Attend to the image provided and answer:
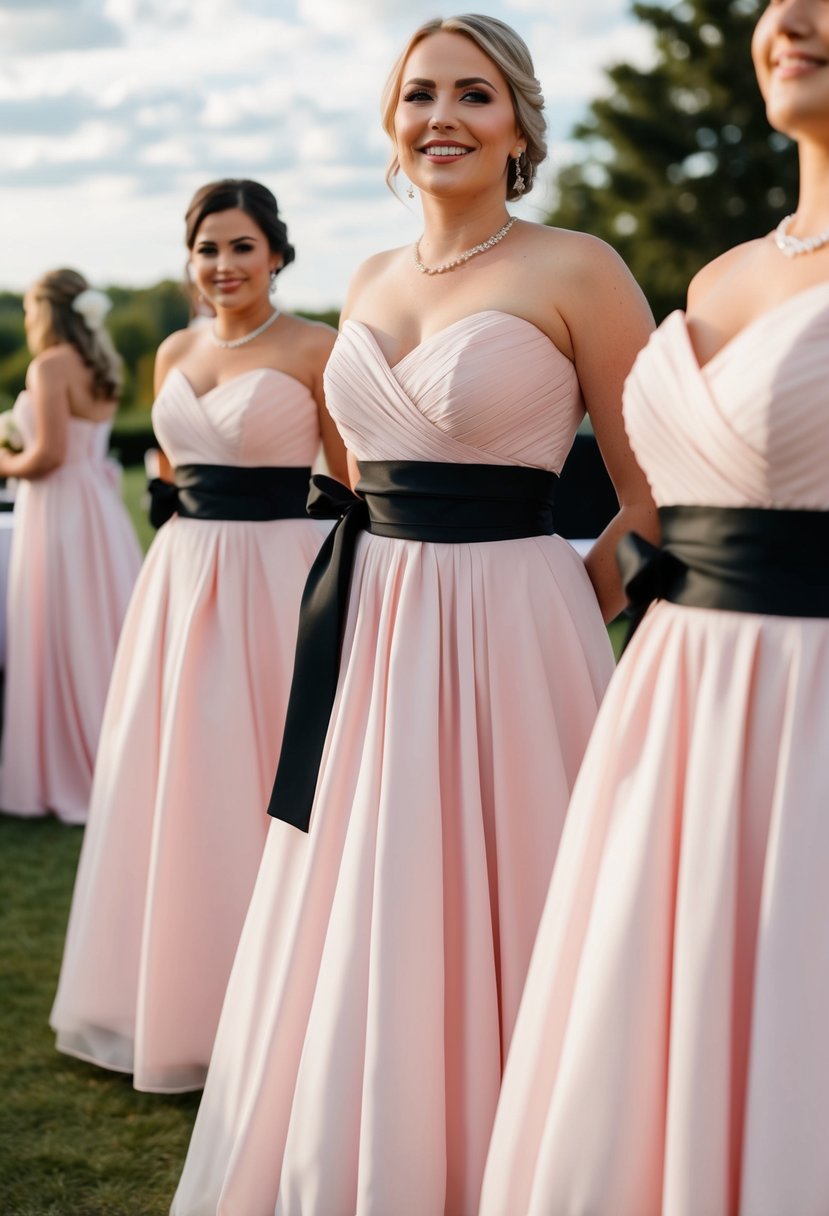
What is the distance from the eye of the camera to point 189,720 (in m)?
3.99

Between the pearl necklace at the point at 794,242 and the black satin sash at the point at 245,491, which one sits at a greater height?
the pearl necklace at the point at 794,242

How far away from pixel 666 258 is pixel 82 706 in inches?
1379

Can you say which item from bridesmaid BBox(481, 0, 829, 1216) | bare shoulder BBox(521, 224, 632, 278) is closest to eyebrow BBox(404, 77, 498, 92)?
bare shoulder BBox(521, 224, 632, 278)

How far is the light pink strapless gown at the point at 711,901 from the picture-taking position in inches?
72.2

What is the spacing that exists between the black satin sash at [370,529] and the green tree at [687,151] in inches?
1437

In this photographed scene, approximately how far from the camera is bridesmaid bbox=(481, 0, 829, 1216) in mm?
1836

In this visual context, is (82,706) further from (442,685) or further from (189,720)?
(442,685)

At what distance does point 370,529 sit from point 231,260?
1.54 metres

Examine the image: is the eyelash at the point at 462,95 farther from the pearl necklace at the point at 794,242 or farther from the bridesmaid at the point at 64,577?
the bridesmaid at the point at 64,577

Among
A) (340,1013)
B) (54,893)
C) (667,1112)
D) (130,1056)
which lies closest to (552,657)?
(340,1013)

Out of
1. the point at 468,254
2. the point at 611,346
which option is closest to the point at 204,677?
the point at 468,254

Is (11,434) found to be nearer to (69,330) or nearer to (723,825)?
(69,330)

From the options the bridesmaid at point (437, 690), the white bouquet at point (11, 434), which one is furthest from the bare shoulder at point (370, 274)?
the white bouquet at point (11, 434)

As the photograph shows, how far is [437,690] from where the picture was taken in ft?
8.93
